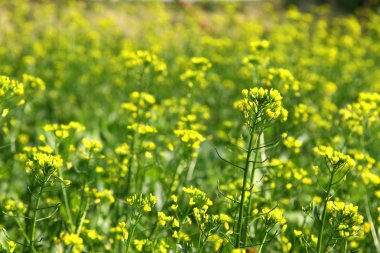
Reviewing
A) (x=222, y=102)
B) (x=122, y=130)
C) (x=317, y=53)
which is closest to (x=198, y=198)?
(x=122, y=130)

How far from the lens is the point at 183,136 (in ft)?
10.4

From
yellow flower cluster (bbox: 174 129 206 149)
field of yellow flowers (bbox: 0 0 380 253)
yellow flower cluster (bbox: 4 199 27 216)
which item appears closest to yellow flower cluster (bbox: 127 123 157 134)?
field of yellow flowers (bbox: 0 0 380 253)

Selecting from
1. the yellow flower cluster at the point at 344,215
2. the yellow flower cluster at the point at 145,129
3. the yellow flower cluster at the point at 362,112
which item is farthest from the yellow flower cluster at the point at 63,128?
the yellow flower cluster at the point at 362,112

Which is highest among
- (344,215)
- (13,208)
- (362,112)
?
(362,112)

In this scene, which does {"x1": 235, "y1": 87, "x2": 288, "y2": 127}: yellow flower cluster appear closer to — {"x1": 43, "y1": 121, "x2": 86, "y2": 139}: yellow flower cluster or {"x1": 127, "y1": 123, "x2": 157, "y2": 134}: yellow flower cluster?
{"x1": 127, "y1": 123, "x2": 157, "y2": 134}: yellow flower cluster

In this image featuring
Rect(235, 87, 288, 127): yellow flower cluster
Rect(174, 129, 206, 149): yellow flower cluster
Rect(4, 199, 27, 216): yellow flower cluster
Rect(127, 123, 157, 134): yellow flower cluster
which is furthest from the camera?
Rect(127, 123, 157, 134): yellow flower cluster

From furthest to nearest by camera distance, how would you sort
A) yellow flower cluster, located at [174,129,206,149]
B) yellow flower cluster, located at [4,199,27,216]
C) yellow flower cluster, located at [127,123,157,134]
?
yellow flower cluster, located at [127,123,157,134], yellow flower cluster, located at [174,129,206,149], yellow flower cluster, located at [4,199,27,216]

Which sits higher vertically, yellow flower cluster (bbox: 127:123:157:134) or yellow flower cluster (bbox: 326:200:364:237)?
yellow flower cluster (bbox: 127:123:157:134)

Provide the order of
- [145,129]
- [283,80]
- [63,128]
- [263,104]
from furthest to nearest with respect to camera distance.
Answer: [283,80], [145,129], [63,128], [263,104]

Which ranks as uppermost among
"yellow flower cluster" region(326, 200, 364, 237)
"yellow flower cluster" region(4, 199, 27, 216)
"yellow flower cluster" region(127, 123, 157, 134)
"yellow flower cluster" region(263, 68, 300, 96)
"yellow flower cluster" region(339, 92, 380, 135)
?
"yellow flower cluster" region(263, 68, 300, 96)

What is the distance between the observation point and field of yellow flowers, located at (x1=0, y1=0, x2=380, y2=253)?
8.68 feet

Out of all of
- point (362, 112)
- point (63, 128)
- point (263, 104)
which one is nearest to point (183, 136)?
point (63, 128)

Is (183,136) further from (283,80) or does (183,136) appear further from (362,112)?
(362,112)

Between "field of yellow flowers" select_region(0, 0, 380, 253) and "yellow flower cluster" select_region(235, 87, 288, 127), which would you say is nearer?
"yellow flower cluster" select_region(235, 87, 288, 127)
